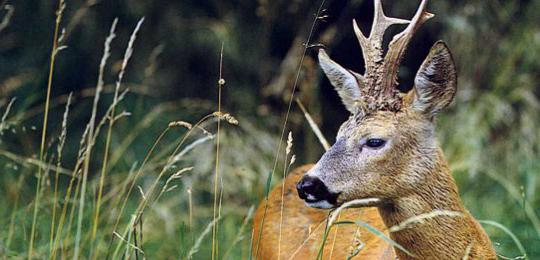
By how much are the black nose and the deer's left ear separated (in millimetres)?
438

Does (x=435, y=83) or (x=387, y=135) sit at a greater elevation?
(x=435, y=83)

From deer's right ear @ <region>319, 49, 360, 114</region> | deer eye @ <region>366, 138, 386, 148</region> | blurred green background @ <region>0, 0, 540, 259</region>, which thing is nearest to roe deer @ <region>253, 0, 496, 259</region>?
deer eye @ <region>366, 138, 386, 148</region>

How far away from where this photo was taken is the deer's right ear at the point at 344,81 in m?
3.80

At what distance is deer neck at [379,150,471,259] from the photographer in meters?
3.47

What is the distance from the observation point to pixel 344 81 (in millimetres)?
3836

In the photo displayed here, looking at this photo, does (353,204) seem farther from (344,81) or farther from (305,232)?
(305,232)

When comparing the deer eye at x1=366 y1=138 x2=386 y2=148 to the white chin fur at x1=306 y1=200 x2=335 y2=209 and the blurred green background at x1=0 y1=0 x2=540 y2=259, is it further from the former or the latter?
the blurred green background at x1=0 y1=0 x2=540 y2=259

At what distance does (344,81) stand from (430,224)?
0.62m

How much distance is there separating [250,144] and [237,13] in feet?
2.73

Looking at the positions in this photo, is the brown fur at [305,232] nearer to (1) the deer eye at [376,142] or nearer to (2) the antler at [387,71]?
(1) the deer eye at [376,142]

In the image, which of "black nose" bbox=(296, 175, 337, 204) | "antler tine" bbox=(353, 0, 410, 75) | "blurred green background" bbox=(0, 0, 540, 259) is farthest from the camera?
"blurred green background" bbox=(0, 0, 540, 259)

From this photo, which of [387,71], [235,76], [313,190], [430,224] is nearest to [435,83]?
[387,71]

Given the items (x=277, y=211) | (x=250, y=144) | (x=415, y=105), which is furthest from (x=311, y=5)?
(x=415, y=105)

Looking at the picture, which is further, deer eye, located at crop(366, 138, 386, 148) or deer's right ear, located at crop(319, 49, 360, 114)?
deer's right ear, located at crop(319, 49, 360, 114)
